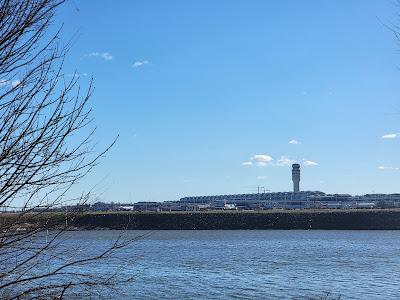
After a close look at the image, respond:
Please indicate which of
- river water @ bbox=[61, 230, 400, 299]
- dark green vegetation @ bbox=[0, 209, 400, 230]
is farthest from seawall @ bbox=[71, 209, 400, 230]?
river water @ bbox=[61, 230, 400, 299]

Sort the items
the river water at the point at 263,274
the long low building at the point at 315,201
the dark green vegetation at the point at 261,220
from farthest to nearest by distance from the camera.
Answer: the long low building at the point at 315,201
the dark green vegetation at the point at 261,220
the river water at the point at 263,274

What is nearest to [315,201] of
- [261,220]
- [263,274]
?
[261,220]

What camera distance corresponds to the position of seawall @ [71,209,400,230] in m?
101

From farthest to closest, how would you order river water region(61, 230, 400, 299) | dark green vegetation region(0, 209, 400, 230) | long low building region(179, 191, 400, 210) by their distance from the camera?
long low building region(179, 191, 400, 210), dark green vegetation region(0, 209, 400, 230), river water region(61, 230, 400, 299)

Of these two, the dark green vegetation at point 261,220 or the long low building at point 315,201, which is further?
the long low building at point 315,201

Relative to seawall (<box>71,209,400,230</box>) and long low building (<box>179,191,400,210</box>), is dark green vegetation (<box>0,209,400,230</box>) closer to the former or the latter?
seawall (<box>71,209,400,230</box>)

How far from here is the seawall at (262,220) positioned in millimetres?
101312

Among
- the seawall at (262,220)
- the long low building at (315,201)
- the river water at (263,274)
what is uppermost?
the long low building at (315,201)

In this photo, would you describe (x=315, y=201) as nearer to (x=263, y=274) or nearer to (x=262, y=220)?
(x=262, y=220)

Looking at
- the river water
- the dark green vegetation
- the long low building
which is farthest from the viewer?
the long low building

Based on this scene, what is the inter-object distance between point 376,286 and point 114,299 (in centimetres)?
1495

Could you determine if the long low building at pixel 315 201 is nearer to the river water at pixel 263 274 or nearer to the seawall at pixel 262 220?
the seawall at pixel 262 220

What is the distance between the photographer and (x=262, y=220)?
107750 mm

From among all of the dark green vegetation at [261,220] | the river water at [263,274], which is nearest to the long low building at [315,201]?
the dark green vegetation at [261,220]
